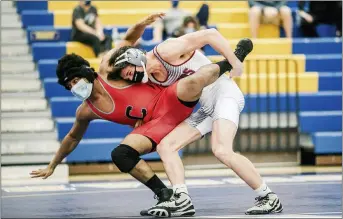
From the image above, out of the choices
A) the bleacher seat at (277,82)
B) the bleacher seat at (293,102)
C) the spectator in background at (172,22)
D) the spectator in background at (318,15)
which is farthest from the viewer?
the spectator in background at (318,15)

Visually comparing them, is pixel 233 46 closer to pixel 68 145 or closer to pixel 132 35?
pixel 132 35

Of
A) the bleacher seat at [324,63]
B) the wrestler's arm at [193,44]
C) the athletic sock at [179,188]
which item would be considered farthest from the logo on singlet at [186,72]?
the bleacher seat at [324,63]

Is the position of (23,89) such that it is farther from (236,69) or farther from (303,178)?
(236,69)

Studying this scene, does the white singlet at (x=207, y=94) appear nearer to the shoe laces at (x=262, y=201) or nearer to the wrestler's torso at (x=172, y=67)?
the wrestler's torso at (x=172, y=67)

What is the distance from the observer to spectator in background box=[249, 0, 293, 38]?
1326cm

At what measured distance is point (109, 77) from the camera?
7.29m

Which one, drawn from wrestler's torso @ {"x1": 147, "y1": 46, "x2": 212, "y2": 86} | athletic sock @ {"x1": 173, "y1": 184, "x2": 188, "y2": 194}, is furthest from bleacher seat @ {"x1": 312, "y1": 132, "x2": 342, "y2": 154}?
athletic sock @ {"x1": 173, "y1": 184, "x2": 188, "y2": 194}

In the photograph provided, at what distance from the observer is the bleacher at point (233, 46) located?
11.5 m

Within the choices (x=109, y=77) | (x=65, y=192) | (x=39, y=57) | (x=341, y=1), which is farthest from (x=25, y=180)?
(x=341, y=1)

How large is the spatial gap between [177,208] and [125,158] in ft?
1.53

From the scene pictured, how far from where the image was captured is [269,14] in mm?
13359

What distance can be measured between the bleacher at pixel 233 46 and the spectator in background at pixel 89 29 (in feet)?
0.36

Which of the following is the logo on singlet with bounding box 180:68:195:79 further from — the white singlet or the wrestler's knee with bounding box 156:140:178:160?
the wrestler's knee with bounding box 156:140:178:160

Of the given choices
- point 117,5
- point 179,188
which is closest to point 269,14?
point 117,5
